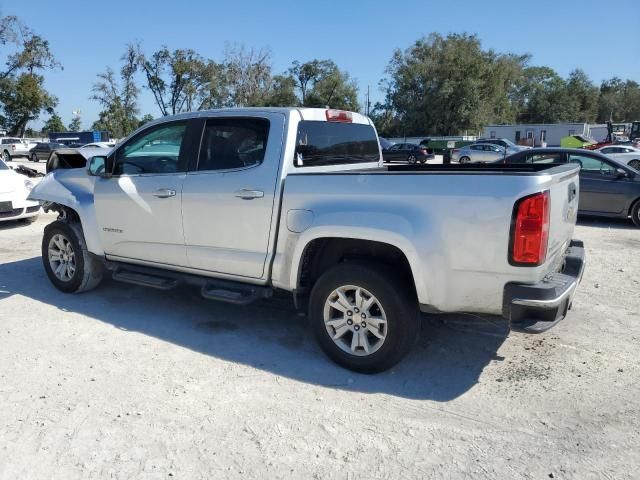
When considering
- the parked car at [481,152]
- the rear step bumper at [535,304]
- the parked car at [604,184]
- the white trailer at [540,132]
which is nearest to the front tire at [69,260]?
Result: the rear step bumper at [535,304]

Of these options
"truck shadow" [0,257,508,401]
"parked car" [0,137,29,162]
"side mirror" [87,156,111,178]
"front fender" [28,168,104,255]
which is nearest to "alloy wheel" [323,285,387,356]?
"truck shadow" [0,257,508,401]

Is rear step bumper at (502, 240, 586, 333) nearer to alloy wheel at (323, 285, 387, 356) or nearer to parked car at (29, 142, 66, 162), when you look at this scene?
alloy wheel at (323, 285, 387, 356)

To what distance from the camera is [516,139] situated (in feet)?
197

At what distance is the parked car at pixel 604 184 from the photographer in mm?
9867

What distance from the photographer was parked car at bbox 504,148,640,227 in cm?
987

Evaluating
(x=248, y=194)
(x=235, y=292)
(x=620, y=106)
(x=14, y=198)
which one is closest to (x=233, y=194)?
(x=248, y=194)

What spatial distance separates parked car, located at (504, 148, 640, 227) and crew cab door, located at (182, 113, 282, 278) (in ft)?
23.8

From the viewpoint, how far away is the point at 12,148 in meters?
38.6

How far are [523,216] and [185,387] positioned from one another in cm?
249

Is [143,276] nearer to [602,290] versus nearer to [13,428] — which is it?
[13,428]

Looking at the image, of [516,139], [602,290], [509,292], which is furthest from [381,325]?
A: [516,139]

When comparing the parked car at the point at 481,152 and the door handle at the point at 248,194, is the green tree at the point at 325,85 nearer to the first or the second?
the parked car at the point at 481,152

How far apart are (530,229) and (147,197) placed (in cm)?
329

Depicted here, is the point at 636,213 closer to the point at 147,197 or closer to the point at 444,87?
the point at 147,197
